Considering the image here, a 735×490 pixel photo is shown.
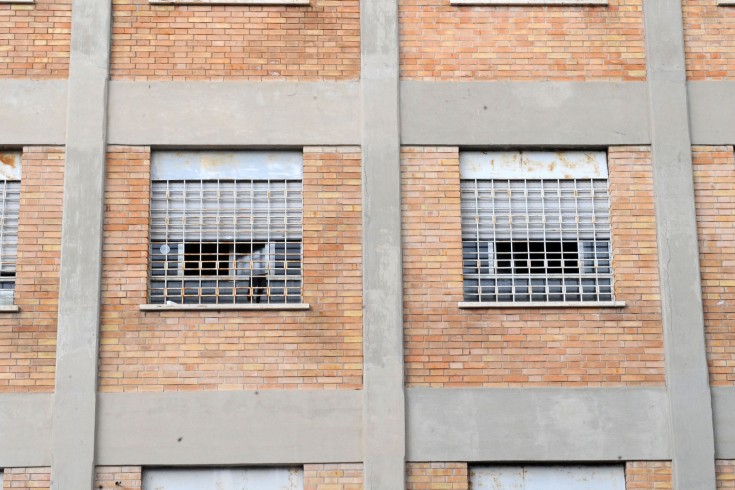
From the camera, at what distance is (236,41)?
1248 cm

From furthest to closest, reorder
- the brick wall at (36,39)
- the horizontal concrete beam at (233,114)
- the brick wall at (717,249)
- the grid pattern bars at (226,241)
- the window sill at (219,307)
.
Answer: the brick wall at (36,39) → the horizontal concrete beam at (233,114) → the grid pattern bars at (226,241) → the brick wall at (717,249) → the window sill at (219,307)

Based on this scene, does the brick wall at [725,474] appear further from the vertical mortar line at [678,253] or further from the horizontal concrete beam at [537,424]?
the horizontal concrete beam at [537,424]

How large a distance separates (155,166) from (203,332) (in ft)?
6.56

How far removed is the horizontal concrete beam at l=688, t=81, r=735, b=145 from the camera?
40.7 ft

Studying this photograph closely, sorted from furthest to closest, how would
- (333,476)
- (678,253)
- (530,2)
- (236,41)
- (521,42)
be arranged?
(530,2) → (521,42) → (236,41) → (678,253) → (333,476)

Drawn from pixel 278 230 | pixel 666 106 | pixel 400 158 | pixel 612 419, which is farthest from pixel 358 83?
pixel 612 419

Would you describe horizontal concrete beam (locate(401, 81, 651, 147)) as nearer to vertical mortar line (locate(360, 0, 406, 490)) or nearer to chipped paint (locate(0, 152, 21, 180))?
vertical mortar line (locate(360, 0, 406, 490))

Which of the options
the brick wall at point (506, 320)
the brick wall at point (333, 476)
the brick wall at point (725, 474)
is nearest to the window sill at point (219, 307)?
the brick wall at point (506, 320)

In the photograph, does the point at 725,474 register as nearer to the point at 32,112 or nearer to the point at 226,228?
the point at 226,228

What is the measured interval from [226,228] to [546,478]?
4.43 metres

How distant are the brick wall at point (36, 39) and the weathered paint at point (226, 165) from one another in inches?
60.2

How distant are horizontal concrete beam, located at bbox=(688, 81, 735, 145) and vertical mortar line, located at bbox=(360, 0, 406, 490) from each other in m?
3.39

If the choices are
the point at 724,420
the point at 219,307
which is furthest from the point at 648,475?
the point at 219,307

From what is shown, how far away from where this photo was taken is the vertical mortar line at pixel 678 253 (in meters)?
11.6
